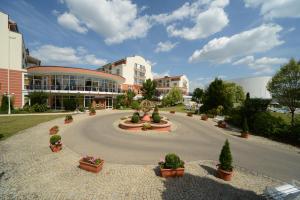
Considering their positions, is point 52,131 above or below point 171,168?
above

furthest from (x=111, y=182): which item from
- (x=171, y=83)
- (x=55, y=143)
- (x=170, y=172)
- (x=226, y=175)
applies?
(x=171, y=83)

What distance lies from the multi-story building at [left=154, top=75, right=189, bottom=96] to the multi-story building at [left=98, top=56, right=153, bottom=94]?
43.7 feet

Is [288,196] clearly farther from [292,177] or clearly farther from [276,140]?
[276,140]

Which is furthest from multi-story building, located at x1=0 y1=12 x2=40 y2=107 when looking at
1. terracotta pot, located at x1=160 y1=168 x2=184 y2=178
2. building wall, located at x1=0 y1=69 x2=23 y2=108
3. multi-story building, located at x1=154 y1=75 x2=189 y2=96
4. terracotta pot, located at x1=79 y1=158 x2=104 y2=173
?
multi-story building, located at x1=154 y1=75 x2=189 y2=96

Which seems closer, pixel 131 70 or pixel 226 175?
pixel 226 175

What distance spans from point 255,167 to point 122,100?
33560 mm

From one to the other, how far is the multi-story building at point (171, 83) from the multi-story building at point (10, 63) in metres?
49.5

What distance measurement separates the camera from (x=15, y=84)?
30.0 meters

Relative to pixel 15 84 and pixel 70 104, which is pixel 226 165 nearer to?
pixel 70 104

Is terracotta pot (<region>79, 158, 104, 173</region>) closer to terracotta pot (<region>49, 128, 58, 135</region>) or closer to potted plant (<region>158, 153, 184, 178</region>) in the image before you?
potted plant (<region>158, 153, 184, 178</region>)

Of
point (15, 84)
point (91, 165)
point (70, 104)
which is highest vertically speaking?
point (15, 84)

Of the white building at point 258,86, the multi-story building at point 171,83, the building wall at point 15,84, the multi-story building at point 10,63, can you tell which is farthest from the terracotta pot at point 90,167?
the white building at point 258,86

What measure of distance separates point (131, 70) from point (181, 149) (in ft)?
151

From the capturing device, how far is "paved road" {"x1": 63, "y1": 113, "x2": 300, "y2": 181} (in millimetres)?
9648
